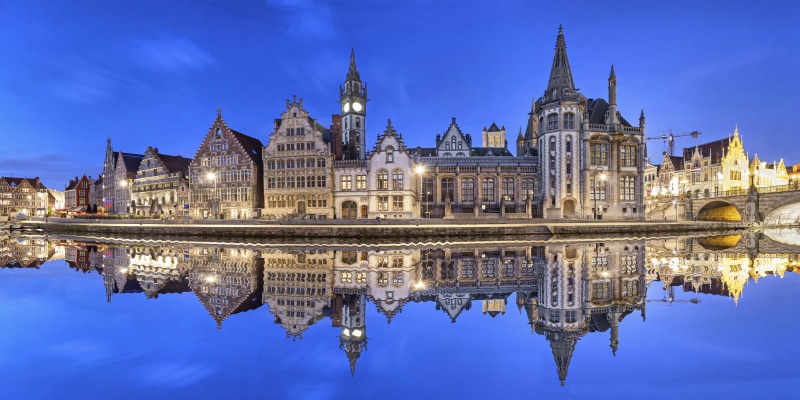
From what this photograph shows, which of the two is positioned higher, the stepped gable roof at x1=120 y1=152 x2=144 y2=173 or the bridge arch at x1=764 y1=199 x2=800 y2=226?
the stepped gable roof at x1=120 y1=152 x2=144 y2=173

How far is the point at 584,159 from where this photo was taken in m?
57.2

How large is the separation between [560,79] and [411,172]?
2421cm

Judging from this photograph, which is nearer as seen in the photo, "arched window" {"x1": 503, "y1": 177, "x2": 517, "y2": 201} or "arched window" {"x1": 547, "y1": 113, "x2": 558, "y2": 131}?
"arched window" {"x1": 547, "y1": 113, "x2": 558, "y2": 131}

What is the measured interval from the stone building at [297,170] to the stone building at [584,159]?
2892 centimetres

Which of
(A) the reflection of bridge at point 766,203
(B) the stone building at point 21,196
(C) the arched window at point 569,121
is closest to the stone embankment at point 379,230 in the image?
(A) the reflection of bridge at point 766,203

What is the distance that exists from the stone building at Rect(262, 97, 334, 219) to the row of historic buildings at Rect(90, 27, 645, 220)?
128 mm

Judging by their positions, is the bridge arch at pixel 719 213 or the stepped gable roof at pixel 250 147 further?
the bridge arch at pixel 719 213

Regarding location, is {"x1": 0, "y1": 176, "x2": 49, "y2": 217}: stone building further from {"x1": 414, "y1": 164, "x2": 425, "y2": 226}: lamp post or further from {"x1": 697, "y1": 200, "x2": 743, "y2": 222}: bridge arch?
{"x1": 697, "y1": 200, "x2": 743, "y2": 222}: bridge arch

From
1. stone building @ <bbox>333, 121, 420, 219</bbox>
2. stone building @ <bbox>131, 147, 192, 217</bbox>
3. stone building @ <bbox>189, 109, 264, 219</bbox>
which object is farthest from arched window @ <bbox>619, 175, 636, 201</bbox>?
stone building @ <bbox>131, 147, 192, 217</bbox>

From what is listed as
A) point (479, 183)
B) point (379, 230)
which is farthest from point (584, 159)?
point (379, 230)

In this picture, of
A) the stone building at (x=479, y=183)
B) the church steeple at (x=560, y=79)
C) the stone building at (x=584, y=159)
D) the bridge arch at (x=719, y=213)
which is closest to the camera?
the stone building at (x=584, y=159)

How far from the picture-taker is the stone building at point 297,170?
5366 cm

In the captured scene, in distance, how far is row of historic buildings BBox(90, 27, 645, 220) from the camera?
53469 millimetres

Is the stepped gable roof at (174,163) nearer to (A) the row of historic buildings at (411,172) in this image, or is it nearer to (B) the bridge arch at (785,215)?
(A) the row of historic buildings at (411,172)
